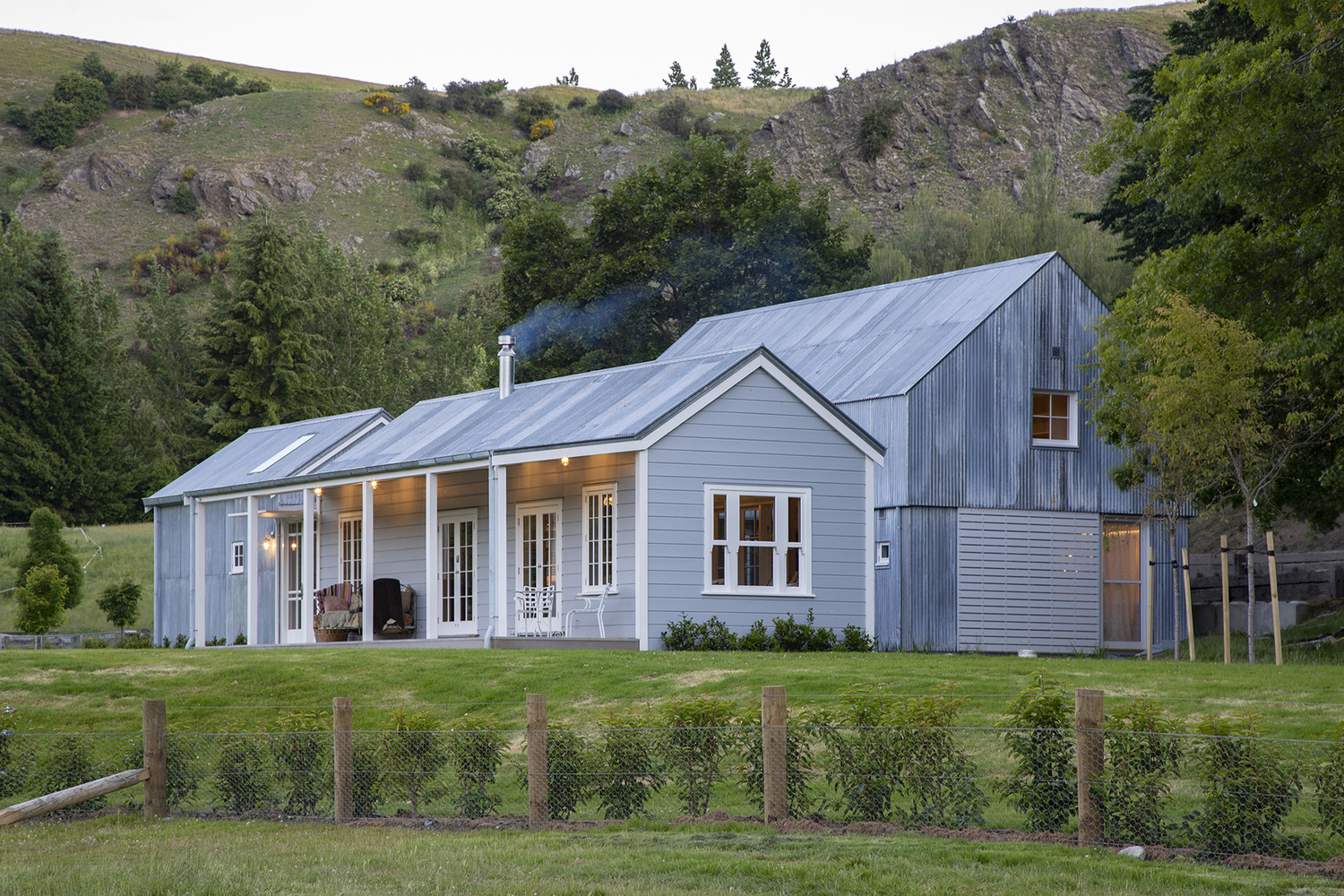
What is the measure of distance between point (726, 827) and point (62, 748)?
257 inches

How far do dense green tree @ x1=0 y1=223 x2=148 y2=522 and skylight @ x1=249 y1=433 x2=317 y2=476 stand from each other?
26.9m

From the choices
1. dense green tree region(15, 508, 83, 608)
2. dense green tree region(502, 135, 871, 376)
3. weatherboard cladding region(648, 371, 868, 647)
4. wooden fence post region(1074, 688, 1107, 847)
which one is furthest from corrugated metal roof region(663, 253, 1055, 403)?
dense green tree region(15, 508, 83, 608)

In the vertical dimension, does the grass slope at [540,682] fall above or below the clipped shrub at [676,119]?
below

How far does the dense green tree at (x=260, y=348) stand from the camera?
52469mm

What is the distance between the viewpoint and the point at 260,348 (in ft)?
171

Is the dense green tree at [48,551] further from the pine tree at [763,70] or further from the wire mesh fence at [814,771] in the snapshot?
the pine tree at [763,70]

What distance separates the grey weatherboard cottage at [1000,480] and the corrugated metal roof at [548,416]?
171 inches

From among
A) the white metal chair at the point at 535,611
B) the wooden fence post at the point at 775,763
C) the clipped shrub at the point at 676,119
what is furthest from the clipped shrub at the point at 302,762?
the clipped shrub at the point at 676,119

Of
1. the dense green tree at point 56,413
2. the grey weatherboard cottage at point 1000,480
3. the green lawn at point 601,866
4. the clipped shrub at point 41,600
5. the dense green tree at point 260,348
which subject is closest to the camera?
the green lawn at point 601,866

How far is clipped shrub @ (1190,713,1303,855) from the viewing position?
29.2ft

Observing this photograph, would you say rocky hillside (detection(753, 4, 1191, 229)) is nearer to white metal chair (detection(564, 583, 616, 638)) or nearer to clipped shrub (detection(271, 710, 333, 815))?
white metal chair (detection(564, 583, 616, 638))

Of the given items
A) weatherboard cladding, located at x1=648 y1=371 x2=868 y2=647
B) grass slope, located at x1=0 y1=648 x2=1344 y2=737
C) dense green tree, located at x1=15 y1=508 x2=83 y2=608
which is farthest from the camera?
dense green tree, located at x1=15 y1=508 x2=83 y2=608

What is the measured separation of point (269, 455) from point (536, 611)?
9.86 metres

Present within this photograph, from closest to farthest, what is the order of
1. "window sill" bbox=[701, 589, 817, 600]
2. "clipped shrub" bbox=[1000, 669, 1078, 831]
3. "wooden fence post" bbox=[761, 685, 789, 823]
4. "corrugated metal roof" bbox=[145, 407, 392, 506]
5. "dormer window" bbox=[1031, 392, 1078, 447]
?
"clipped shrub" bbox=[1000, 669, 1078, 831] → "wooden fence post" bbox=[761, 685, 789, 823] → "window sill" bbox=[701, 589, 817, 600] → "dormer window" bbox=[1031, 392, 1078, 447] → "corrugated metal roof" bbox=[145, 407, 392, 506]
